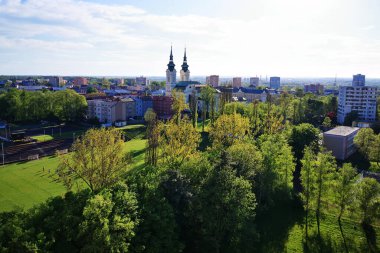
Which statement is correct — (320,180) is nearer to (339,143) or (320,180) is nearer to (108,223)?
(108,223)

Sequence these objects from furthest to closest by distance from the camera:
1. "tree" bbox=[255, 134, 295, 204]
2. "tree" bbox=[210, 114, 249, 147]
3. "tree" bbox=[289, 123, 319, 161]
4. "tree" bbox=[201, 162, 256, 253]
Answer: "tree" bbox=[289, 123, 319, 161] < "tree" bbox=[210, 114, 249, 147] < "tree" bbox=[255, 134, 295, 204] < "tree" bbox=[201, 162, 256, 253]

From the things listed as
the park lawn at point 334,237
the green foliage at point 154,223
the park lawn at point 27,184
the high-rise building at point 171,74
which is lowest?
the park lawn at point 334,237

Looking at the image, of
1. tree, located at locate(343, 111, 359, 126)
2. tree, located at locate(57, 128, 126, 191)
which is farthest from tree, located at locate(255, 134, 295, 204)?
tree, located at locate(343, 111, 359, 126)

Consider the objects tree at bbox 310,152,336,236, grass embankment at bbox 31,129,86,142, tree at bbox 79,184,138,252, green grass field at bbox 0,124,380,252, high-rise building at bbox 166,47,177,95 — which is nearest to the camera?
tree at bbox 79,184,138,252

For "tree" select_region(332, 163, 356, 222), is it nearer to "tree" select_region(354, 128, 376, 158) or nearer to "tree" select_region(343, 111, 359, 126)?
"tree" select_region(354, 128, 376, 158)

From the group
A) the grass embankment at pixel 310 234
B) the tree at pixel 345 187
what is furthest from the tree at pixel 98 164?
the tree at pixel 345 187

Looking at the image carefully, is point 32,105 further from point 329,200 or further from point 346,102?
point 346,102

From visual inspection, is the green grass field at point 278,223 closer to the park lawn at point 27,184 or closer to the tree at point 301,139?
the park lawn at point 27,184
